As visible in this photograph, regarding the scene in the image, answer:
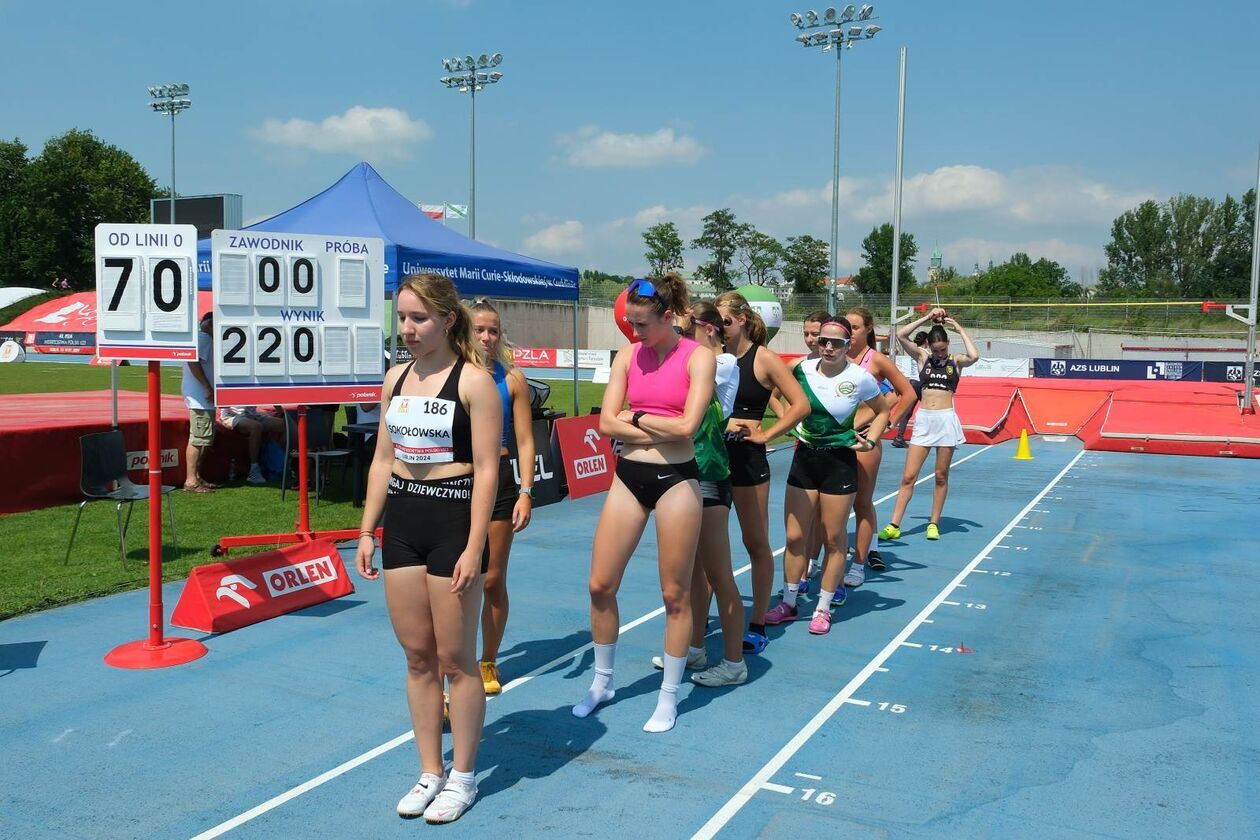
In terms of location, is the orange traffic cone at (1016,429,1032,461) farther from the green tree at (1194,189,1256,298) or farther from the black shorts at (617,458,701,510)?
the green tree at (1194,189,1256,298)

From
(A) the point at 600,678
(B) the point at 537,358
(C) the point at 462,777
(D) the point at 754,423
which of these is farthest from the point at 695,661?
(B) the point at 537,358

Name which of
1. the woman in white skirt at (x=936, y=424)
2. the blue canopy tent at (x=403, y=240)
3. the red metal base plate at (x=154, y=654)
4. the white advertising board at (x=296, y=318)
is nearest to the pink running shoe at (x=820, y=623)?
the woman in white skirt at (x=936, y=424)

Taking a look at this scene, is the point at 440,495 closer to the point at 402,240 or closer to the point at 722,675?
the point at 722,675

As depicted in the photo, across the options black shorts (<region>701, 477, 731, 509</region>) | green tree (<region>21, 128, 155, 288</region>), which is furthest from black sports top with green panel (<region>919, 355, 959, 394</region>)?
green tree (<region>21, 128, 155, 288</region>)

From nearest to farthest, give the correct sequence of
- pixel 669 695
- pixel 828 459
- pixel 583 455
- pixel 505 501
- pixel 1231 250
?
pixel 669 695 < pixel 505 501 < pixel 828 459 < pixel 583 455 < pixel 1231 250

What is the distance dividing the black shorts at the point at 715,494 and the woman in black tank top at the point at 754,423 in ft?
2.02

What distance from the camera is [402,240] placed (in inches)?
432

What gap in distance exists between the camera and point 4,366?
36031 mm

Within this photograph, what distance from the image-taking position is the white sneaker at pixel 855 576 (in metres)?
7.37

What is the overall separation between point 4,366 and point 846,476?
38.8 m

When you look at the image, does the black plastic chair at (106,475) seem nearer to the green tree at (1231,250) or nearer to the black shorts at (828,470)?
the black shorts at (828,470)

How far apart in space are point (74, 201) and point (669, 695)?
77.0 m

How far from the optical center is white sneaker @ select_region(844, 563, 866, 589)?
737cm

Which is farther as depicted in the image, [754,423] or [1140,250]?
[1140,250]
